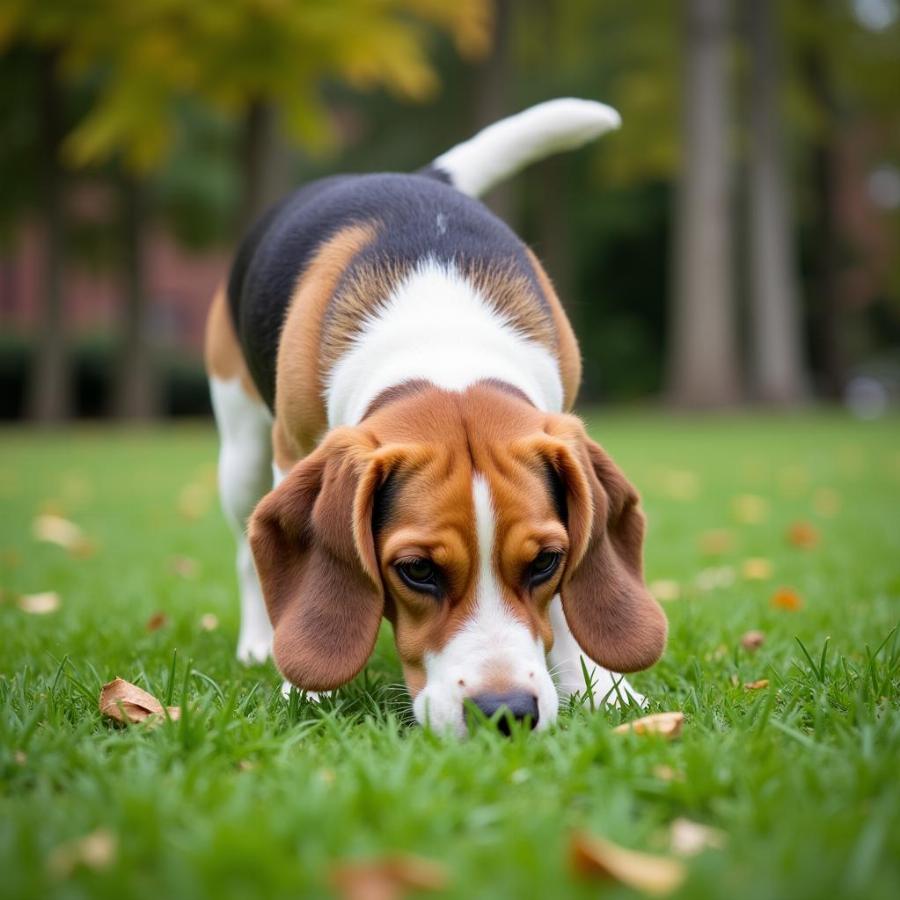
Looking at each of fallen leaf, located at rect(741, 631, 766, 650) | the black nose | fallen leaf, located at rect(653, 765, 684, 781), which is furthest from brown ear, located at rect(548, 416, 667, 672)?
fallen leaf, located at rect(741, 631, 766, 650)

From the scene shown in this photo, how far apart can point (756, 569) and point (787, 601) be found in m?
0.98

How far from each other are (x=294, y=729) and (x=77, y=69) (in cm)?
1690

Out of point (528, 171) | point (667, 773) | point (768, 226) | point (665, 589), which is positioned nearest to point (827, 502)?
point (665, 589)

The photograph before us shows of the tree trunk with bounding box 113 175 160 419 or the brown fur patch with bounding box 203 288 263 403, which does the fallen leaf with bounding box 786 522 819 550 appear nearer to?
A: the brown fur patch with bounding box 203 288 263 403

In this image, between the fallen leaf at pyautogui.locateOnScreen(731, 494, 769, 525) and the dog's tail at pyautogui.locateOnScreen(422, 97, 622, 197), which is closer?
the dog's tail at pyautogui.locateOnScreen(422, 97, 622, 197)

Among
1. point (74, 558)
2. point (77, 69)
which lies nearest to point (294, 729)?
point (74, 558)

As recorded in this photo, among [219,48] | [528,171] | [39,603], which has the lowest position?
[39,603]

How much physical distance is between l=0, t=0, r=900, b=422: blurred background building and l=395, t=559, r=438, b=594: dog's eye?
1020 cm

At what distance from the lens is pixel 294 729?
2.68 m

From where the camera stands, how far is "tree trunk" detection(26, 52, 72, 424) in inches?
798

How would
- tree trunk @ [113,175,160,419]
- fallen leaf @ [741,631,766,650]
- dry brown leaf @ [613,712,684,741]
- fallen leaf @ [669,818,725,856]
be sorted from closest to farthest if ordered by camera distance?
fallen leaf @ [669,818,725,856], dry brown leaf @ [613,712,684,741], fallen leaf @ [741,631,766,650], tree trunk @ [113,175,160,419]

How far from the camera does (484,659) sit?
2.62 m

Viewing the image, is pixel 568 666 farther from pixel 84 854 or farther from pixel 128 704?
pixel 84 854

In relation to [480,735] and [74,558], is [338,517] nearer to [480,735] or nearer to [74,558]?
[480,735]
